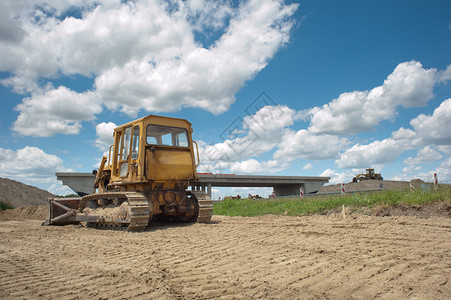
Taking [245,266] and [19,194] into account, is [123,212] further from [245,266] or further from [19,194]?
[19,194]

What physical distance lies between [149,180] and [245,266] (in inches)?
223

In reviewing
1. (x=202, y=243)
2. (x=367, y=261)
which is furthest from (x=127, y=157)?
(x=367, y=261)

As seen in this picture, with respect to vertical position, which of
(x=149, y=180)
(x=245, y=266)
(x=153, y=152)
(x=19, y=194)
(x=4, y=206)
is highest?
(x=153, y=152)

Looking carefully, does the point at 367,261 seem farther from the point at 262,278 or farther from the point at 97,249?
the point at 97,249

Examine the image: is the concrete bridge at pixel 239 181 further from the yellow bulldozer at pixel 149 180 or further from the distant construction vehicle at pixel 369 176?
the yellow bulldozer at pixel 149 180

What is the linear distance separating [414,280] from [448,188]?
298 inches

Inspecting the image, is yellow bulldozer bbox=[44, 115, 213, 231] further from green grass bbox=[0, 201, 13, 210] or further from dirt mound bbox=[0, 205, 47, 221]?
green grass bbox=[0, 201, 13, 210]

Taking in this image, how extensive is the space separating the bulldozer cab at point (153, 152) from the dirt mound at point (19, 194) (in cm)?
2089

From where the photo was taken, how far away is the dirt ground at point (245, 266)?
3.48 metres

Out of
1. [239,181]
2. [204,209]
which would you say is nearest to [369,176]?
[239,181]

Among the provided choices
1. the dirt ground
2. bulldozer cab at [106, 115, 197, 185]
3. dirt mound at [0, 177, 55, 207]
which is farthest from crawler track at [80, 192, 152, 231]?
dirt mound at [0, 177, 55, 207]

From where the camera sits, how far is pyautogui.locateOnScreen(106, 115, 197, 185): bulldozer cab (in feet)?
31.5

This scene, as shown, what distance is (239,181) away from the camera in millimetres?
46875

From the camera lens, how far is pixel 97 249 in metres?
6.22
